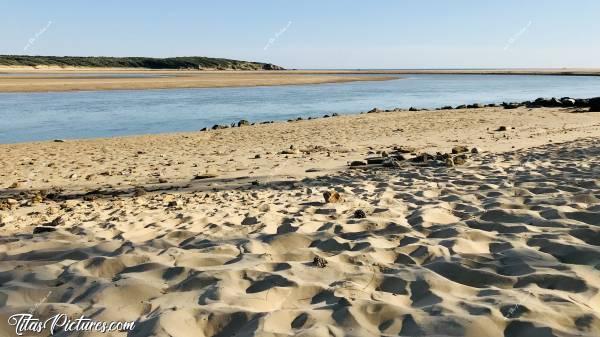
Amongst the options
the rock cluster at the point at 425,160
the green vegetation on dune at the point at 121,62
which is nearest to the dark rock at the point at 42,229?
the rock cluster at the point at 425,160

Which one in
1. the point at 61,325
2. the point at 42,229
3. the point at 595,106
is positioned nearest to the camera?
the point at 61,325

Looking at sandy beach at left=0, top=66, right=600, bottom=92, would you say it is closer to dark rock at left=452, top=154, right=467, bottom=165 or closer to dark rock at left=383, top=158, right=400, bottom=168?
dark rock at left=383, top=158, right=400, bottom=168

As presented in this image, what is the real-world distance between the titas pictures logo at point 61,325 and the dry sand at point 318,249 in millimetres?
68

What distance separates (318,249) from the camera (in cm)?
414

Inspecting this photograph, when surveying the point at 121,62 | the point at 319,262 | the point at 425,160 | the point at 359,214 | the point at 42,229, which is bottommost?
the point at 121,62

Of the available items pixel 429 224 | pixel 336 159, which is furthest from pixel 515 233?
pixel 336 159

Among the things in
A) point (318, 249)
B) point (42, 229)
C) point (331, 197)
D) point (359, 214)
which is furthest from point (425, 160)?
point (42, 229)

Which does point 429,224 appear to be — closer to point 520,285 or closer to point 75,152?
point 520,285

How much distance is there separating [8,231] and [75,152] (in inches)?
304

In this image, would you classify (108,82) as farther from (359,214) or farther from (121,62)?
(121,62)

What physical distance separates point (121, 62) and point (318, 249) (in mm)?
127326

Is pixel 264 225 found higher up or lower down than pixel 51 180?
higher up

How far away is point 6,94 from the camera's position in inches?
1371

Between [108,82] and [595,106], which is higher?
Answer: [595,106]
